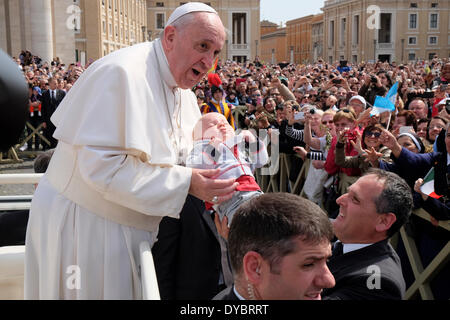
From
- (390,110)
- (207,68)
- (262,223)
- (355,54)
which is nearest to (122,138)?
(207,68)

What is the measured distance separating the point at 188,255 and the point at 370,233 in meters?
1.09

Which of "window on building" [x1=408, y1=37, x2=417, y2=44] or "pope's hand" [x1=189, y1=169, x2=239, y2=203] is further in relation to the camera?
"window on building" [x1=408, y1=37, x2=417, y2=44]

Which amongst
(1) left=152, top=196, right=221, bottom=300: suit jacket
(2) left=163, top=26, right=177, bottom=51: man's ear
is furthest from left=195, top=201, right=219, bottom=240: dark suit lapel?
(2) left=163, top=26, right=177, bottom=51: man's ear

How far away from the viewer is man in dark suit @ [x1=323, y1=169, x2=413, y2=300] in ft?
7.20

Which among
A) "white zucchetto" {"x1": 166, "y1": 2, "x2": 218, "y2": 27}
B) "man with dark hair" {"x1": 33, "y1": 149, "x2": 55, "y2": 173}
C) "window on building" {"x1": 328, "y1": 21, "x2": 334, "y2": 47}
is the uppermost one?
"window on building" {"x1": 328, "y1": 21, "x2": 334, "y2": 47}

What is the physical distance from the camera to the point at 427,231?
12.2 ft

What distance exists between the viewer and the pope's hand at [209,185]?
2.08 metres

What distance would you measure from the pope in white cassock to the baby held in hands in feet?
0.48

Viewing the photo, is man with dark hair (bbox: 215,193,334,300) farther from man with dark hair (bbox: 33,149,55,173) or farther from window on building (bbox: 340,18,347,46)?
window on building (bbox: 340,18,347,46)

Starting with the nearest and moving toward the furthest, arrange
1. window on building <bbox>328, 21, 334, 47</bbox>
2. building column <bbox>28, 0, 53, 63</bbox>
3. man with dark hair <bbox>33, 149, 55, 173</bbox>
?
man with dark hair <bbox>33, 149, 55, 173</bbox> < building column <bbox>28, 0, 53, 63</bbox> < window on building <bbox>328, 21, 334, 47</bbox>

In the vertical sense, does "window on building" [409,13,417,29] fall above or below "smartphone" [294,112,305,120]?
above

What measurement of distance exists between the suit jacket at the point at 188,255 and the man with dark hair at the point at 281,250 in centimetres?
131

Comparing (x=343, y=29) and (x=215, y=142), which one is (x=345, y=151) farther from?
(x=343, y=29)

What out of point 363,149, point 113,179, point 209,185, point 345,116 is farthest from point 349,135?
point 113,179
